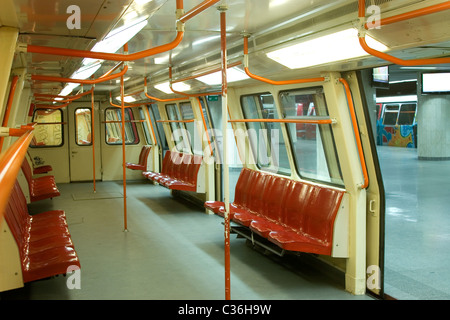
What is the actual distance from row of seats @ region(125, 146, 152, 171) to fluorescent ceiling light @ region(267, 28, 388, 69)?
29.3 ft

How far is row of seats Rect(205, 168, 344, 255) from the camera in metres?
4.76

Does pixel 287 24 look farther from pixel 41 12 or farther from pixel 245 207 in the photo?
pixel 245 207

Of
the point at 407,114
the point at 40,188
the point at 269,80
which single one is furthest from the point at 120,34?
the point at 407,114

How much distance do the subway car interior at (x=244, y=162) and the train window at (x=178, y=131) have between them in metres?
1.14

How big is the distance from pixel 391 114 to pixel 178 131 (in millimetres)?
17600

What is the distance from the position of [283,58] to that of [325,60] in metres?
0.60

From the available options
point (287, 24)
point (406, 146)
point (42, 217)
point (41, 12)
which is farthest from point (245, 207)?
point (406, 146)

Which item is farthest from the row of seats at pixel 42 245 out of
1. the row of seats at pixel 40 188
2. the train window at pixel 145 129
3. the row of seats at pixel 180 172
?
the train window at pixel 145 129

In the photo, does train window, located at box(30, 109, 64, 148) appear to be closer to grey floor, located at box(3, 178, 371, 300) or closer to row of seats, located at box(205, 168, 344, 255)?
grey floor, located at box(3, 178, 371, 300)

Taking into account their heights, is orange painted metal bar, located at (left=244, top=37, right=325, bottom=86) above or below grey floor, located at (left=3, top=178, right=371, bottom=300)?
above

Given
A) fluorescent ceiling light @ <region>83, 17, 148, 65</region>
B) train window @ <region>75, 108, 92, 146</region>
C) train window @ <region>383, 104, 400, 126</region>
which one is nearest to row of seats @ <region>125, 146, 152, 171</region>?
train window @ <region>75, 108, 92, 146</region>

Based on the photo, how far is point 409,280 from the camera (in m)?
5.01

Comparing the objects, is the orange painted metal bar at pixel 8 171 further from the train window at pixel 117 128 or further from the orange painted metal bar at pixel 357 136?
the train window at pixel 117 128
